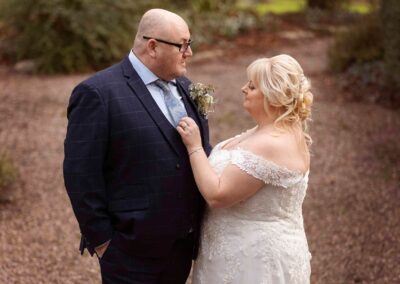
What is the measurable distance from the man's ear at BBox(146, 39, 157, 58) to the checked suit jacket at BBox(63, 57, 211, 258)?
4.8 inches

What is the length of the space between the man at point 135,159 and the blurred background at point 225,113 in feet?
6.40

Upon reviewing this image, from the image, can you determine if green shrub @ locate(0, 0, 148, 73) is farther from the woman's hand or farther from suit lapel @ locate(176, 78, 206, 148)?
the woman's hand

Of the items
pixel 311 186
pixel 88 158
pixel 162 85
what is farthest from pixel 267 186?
pixel 311 186

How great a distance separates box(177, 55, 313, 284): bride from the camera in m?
2.67

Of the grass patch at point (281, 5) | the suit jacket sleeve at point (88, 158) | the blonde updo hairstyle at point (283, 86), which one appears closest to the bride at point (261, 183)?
the blonde updo hairstyle at point (283, 86)

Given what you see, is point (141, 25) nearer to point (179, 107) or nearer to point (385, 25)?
point (179, 107)

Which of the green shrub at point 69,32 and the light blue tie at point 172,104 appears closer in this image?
the light blue tie at point 172,104

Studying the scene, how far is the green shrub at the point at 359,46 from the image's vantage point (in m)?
10.6

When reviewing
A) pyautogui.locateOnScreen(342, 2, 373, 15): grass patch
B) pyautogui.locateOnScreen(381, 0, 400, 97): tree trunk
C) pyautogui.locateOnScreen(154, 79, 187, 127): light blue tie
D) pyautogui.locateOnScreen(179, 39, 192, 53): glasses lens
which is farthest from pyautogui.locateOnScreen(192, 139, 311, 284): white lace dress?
pyautogui.locateOnScreen(342, 2, 373, 15): grass patch

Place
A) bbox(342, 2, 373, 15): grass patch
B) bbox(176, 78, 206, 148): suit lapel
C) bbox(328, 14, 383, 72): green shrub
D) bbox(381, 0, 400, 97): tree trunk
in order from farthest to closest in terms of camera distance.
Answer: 1. bbox(342, 2, 373, 15): grass patch
2. bbox(328, 14, 383, 72): green shrub
3. bbox(381, 0, 400, 97): tree trunk
4. bbox(176, 78, 206, 148): suit lapel

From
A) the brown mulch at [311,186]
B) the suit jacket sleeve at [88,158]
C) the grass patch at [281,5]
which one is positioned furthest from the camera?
the grass patch at [281,5]

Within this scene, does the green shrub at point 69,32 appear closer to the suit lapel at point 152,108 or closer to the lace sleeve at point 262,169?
the suit lapel at point 152,108

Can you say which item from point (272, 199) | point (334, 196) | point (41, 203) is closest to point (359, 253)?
point (334, 196)

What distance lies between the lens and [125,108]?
105 inches
